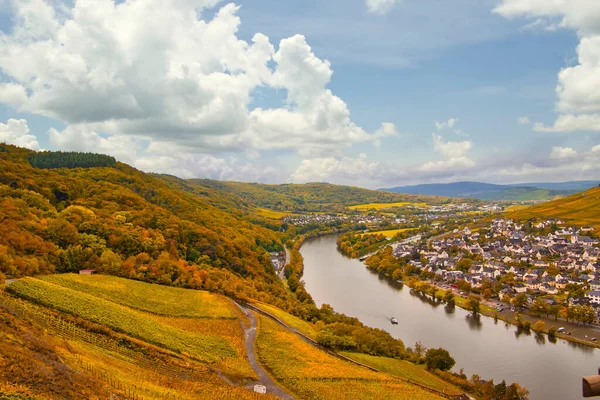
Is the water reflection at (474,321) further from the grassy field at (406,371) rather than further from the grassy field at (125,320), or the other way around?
the grassy field at (125,320)

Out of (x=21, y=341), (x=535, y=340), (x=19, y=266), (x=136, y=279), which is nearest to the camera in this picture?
(x=21, y=341)

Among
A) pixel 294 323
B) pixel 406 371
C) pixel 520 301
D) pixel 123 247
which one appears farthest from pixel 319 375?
pixel 520 301

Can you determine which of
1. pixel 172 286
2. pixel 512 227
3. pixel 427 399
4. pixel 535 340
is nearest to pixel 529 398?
pixel 427 399

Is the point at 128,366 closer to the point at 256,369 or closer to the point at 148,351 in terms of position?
the point at 148,351

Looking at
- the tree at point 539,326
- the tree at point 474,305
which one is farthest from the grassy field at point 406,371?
the tree at point 474,305

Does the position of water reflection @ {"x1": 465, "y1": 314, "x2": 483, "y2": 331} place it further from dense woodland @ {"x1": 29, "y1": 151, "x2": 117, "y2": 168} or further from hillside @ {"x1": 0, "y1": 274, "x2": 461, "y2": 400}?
dense woodland @ {"x1": 29, "y1": 151, "x2": 117, "y2": 168}

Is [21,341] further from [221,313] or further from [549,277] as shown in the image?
[549,277]
